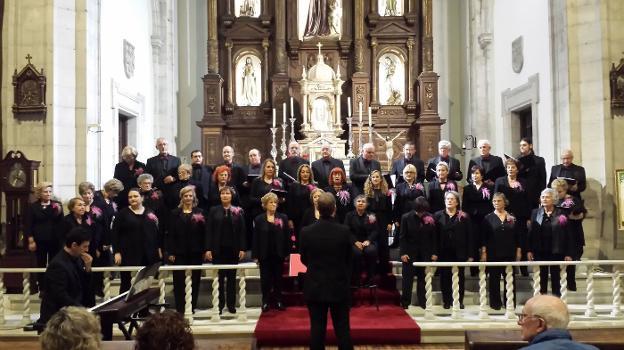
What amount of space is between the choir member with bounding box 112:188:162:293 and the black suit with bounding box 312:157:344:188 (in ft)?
7.64

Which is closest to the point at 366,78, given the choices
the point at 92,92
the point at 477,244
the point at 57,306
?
the point at 92,92

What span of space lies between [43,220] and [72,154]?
2001 mm

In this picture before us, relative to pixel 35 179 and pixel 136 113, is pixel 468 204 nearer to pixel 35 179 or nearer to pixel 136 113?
pixel 35 179

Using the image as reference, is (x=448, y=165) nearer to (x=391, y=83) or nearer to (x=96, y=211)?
(x=96, y=211)

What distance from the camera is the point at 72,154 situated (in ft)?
33.0

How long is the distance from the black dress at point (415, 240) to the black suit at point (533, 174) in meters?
1.68

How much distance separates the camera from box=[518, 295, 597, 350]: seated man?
10.4 feet

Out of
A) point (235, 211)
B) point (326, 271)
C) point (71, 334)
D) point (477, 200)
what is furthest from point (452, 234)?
point (71, 334)

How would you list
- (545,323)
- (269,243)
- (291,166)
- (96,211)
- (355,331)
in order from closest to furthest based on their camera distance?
(545,323), (355,331), (269,243), (96,211), (291,166)

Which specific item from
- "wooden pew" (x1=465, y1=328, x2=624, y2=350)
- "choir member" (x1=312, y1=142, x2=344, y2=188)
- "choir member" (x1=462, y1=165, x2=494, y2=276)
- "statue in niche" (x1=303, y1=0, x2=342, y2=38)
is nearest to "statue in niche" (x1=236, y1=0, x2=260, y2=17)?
"statue in niche" (x1=303, y1=0, x2=342, y2=38)

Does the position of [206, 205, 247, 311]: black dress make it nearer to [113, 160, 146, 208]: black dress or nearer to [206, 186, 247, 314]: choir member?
[206, 186, 247, 314]: choir member

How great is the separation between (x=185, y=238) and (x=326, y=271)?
2499mm

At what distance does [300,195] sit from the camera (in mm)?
8508

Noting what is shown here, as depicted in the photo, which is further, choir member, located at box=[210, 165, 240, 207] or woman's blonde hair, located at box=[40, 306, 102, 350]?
choir member, located at box=[210, 165, 240, 207]
